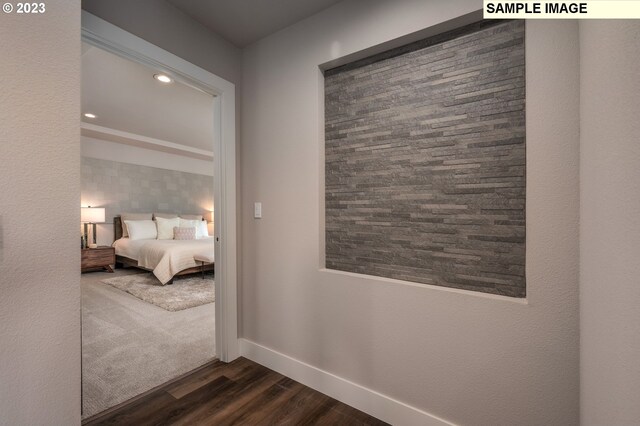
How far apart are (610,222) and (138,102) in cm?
472

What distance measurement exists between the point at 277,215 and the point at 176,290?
291cm

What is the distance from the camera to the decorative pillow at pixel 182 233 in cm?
576

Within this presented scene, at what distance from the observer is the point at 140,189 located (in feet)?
19.8

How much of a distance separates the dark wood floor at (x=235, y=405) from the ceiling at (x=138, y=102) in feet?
9.32

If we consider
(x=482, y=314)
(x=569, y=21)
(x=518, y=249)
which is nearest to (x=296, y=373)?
(x=482, y=314)

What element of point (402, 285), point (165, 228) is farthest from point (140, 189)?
point (402, 285)

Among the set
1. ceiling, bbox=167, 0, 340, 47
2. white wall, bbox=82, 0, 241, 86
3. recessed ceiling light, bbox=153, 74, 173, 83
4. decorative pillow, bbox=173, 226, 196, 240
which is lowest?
decorative pillow, bbox=173, 226, 196, 240

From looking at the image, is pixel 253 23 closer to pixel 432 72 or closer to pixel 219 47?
pixel 219 47

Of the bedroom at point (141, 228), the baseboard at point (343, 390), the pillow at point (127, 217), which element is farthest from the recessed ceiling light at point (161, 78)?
the pillow at point (127, 217)

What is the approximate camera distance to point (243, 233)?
2242mm

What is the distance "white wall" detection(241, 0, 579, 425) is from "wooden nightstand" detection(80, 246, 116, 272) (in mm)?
4565

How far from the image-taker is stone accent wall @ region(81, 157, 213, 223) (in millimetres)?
5336

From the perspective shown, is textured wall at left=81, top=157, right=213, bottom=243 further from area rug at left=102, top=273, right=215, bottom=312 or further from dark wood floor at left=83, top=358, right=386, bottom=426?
dark wood floor at left=83, top=358, right=386, bottom=426

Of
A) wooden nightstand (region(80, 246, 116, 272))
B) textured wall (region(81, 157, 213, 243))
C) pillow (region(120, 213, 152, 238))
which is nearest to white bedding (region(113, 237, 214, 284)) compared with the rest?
wooden nightstand (region(80, 246, 116, 272))
